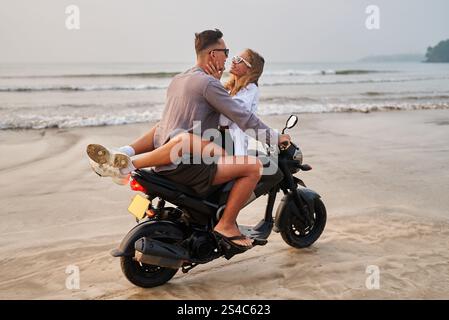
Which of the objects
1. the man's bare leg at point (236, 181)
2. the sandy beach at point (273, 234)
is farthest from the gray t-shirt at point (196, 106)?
the sandy beach at point (273, 234)

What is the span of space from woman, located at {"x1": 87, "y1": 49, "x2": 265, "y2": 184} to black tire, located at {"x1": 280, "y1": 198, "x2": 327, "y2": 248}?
838mm

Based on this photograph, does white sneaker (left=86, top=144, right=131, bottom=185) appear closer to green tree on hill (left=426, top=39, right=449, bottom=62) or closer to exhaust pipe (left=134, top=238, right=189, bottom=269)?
exhaust pipe (left=134, top=238, right=189, bottom=269)

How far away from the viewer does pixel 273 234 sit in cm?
515

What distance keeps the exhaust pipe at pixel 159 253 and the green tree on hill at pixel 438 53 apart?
13478 centimetres

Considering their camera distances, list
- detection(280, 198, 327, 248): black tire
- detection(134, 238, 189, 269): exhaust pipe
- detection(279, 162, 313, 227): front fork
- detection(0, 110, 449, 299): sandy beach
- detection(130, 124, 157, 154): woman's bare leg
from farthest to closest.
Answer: detection(280, 198, 327, 248): black tire, detection(279, 162, 313, 227): front fork, detection(130, 124, 157, 154): woman's bare leg, detection(0, 110, 449, 299): sandy beach, detection(134, 238, 189, 269): exhaust pipe

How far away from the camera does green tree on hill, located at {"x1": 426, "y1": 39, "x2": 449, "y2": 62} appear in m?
126

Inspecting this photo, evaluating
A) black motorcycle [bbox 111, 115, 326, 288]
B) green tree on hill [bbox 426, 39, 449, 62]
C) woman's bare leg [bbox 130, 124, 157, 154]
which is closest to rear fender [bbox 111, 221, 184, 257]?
black motorcycle [bbox 111, 115, 326, 288]

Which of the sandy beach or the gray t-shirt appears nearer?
the gray t-shirt

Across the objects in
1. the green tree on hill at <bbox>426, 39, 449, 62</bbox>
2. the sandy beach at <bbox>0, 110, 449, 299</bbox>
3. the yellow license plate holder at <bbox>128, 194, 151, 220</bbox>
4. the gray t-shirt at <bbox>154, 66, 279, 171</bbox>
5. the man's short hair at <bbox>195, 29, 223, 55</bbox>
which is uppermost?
the green tree on hill at <bbox>426, 39, 449, 62</bbox>

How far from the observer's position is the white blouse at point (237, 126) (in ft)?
13.9

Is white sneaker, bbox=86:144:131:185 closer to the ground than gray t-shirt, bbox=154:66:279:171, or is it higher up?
closer to the ground

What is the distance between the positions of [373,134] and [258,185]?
25.4ft
